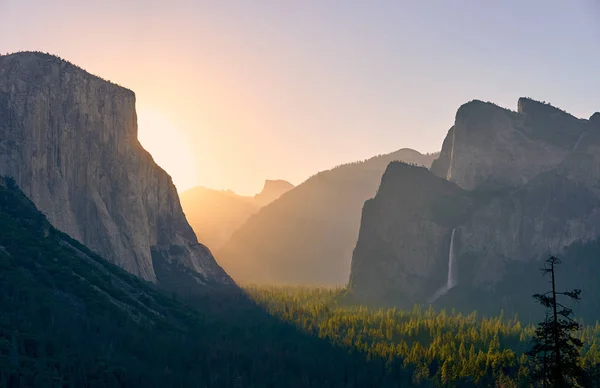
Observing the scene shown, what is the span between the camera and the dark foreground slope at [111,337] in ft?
379

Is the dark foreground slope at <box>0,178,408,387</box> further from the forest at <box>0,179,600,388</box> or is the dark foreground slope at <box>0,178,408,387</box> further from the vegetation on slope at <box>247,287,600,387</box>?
the vegetation on slope at <box>247,287,600,387</box>

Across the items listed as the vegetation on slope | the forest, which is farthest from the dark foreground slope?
the vegetation on slope

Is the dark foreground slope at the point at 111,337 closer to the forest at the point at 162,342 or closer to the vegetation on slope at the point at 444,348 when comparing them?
the forest at the point at 162,342

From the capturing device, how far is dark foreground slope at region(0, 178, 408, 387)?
115375 millimetres

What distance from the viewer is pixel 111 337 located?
139375mm

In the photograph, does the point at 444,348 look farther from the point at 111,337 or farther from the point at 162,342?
the point at 111,337

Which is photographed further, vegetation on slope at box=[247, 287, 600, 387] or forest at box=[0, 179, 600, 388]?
vegetation on slope at box=[247, 287, 600, 387]

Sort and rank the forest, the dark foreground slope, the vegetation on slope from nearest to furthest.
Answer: the dark foreground slope
the forest
the vegetation on slope

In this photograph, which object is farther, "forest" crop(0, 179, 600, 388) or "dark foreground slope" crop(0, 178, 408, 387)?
"forest" crop(0, 179, 600, 388)

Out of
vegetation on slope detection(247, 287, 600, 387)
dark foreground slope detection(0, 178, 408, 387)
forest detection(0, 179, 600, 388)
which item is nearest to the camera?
dark foreground slope detection(0, 178, 408, 387)

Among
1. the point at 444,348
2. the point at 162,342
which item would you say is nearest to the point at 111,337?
the point at 162,342

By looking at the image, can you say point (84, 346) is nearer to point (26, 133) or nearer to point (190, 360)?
point (190, 360)

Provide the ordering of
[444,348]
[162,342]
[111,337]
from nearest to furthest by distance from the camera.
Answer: [111,337] → [162,342] → [444,348]

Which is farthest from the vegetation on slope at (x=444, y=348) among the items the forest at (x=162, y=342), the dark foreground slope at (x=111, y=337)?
the dark foreground slope at (x=111, y=337)
